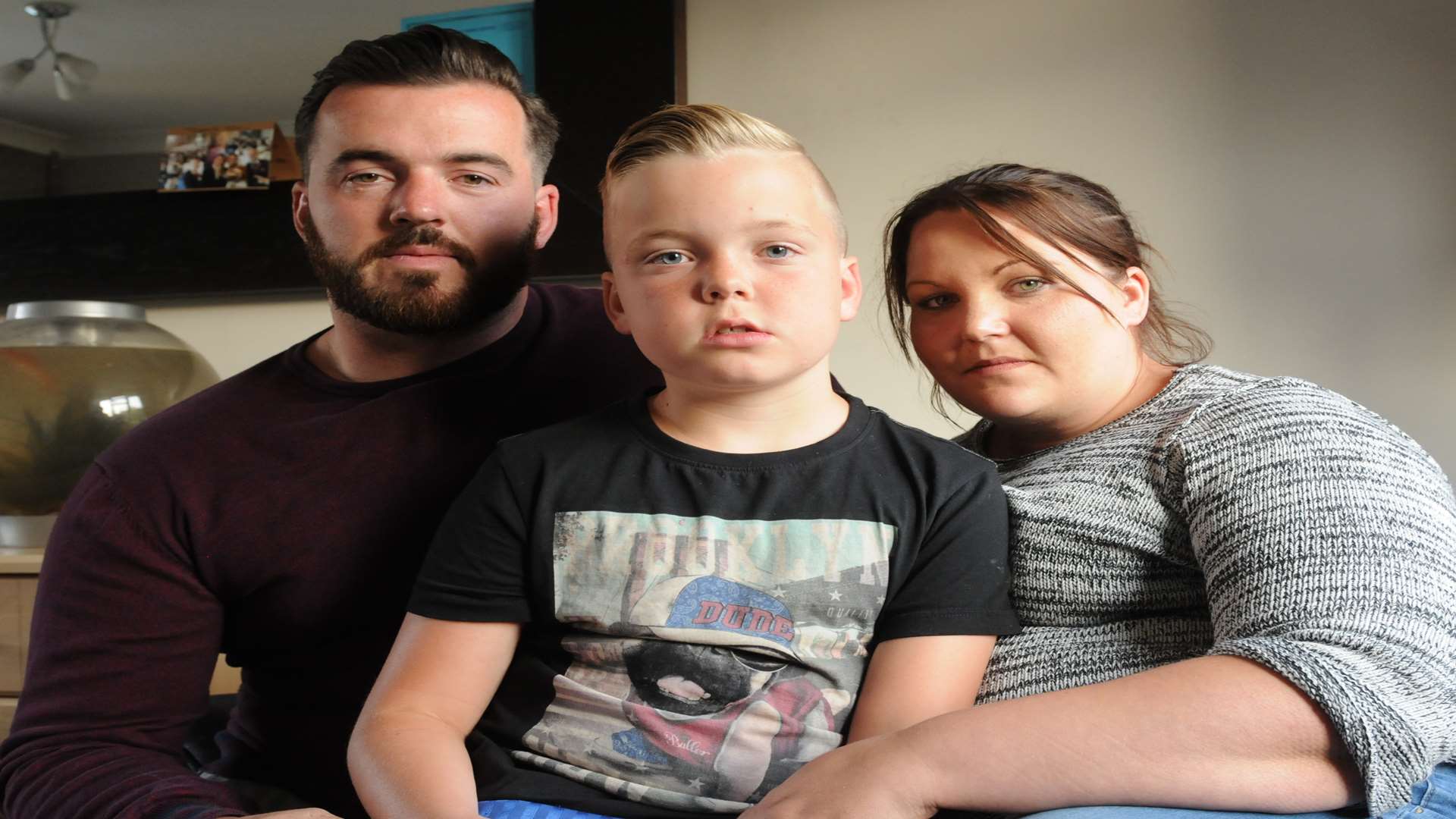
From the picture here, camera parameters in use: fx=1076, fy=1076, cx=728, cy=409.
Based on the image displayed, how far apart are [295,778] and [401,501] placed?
1.14 ft

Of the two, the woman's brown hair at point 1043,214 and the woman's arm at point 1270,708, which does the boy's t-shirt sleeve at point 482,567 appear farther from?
the woman's brown hair at point 1043,214

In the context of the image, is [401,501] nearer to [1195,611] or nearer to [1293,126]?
[1195,611]

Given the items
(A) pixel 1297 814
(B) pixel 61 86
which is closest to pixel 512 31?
(B) pixel 61 86

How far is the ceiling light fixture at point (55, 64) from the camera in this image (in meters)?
2.29

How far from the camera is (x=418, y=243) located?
1278 millimetres

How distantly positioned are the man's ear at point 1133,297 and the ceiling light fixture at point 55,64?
2185 mm

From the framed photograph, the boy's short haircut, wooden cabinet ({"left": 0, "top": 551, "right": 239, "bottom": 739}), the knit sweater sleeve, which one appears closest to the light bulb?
the framed photograph

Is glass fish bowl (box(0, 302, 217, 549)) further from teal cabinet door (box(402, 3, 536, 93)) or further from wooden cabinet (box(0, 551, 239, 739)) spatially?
teal cabinet door (box(402, 3, 536, 93))

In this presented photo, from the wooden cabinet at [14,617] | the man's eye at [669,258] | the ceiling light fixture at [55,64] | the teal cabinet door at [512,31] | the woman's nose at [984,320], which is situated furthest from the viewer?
→ the ceiling light fixture at [55,64]

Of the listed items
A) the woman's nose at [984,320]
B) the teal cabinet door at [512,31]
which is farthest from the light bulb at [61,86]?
the woman's nose at [984,320]

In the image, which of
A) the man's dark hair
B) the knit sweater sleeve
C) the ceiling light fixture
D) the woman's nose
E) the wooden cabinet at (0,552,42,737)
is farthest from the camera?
the ceiling light fixture

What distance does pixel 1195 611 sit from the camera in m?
0.93

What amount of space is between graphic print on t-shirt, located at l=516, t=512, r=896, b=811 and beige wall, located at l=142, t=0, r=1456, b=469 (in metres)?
1.19

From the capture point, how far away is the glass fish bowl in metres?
1.83
